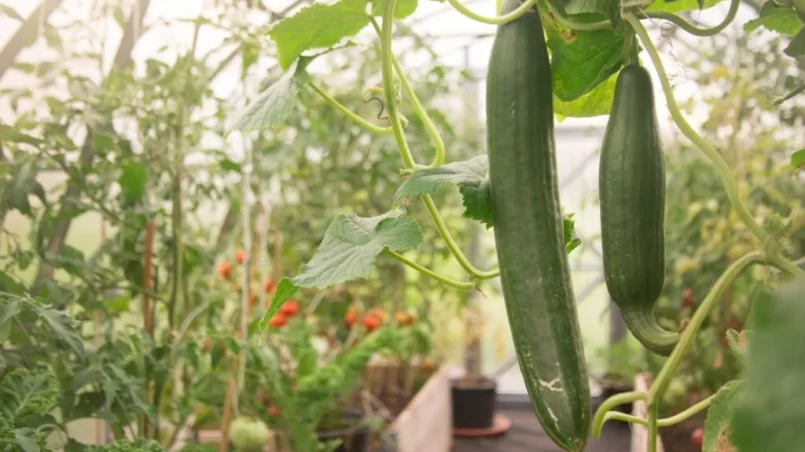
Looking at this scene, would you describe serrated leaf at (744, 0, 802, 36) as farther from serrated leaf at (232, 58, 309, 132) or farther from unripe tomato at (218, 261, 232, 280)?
unripe tomato at (218, 261, 232, 280)

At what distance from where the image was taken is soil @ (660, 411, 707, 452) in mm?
1778

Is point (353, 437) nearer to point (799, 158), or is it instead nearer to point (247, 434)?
point (247, 434)

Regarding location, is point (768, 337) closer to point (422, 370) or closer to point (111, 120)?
point (111, 120)

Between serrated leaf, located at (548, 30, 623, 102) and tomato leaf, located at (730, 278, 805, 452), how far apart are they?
0.38m

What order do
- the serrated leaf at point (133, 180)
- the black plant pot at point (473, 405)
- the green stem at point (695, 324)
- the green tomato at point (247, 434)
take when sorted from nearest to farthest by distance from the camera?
the green stem at point (695, 324)
the serrated leaf at point (133, 180)
the green tomato at point (247, 434)
the black plant pot at point (473, 405)

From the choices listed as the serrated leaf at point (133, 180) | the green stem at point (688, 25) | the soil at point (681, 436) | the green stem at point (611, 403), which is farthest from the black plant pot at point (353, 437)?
the green stem at point (688, 25)

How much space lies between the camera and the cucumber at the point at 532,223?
493 mm

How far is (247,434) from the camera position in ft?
3.97

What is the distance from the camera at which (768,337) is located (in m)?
0.25

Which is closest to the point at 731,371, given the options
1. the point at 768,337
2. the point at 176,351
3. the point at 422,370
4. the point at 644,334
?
the point at 422,370

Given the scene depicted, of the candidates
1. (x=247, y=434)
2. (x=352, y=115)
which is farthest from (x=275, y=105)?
(x=247, y=434)

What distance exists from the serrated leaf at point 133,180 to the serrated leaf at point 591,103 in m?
0.60

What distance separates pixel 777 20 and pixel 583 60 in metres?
0.18

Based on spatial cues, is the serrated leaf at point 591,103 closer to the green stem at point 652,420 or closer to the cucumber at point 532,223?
the cucumber at point 532,223
